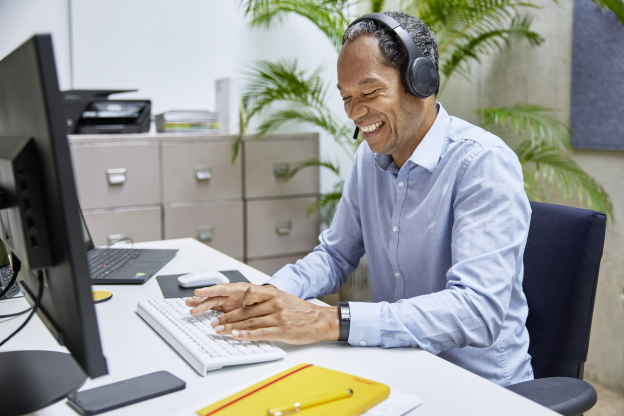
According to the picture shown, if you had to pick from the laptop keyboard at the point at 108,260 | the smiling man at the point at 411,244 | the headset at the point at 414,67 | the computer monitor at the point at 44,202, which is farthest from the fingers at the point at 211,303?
the headset at the point at 414,67

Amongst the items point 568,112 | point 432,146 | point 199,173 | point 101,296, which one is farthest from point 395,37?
point 199,173

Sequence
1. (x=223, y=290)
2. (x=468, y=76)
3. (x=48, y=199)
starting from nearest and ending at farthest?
1. (x=48, y=199)
2. (x=223, y=290)
3. (x=468, y=76)

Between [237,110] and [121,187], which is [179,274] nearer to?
[121,187]

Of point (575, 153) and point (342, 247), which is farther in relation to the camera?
point (575, 153)

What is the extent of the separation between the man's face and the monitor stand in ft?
2.58

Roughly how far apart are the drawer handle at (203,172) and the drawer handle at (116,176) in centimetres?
36

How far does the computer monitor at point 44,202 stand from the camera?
55cm

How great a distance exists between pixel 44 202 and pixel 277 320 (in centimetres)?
45

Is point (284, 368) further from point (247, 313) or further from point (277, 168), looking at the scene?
point (277, 168)

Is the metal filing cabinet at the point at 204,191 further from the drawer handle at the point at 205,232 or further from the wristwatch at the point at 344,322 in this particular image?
the wristwatch at the point at 344,322

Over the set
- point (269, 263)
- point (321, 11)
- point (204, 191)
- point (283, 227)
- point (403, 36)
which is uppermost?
point (321, 11)

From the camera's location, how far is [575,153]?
2.44 metres

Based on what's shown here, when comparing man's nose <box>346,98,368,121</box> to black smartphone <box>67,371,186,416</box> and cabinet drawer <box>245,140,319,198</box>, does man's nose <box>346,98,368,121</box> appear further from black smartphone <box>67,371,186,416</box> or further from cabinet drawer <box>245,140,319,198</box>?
cabinet drawer <box>245,140,319,198</box>

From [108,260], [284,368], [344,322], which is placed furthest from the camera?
[108,260]
